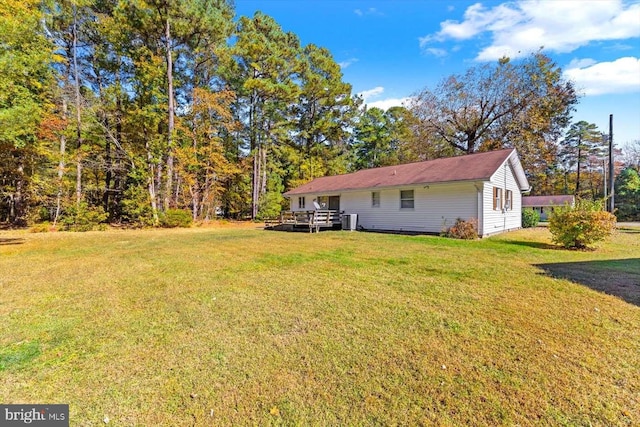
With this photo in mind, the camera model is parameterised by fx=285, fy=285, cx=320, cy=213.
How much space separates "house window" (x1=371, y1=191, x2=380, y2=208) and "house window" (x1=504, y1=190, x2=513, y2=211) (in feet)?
20.6

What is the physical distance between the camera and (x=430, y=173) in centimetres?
1443

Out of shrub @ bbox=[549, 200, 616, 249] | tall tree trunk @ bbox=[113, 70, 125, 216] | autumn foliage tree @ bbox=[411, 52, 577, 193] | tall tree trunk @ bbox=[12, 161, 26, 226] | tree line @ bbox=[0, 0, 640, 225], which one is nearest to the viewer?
shrub @ bbox=[549, 200, 616, 249]

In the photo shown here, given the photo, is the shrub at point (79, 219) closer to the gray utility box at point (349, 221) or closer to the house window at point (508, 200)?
the gray utility box at point (349, 221)

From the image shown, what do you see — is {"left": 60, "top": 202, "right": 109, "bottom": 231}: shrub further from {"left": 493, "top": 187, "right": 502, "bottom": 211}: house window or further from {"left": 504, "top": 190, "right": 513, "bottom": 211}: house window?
{"left": 504, "top": 190, "right": 513, "bottom": 211}: house window

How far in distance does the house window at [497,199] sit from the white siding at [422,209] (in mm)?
1716

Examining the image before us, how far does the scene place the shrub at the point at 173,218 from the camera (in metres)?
18.1

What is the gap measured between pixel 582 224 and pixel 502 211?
5.66m

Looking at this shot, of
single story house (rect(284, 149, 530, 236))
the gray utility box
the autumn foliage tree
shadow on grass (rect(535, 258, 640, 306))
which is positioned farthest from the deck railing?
the autumn foliage tree

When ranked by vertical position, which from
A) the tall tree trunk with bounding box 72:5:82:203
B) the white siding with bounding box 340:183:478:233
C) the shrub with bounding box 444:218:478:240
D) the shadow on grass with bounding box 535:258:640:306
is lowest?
the shadow on grass with bounding box 535:258:640:306

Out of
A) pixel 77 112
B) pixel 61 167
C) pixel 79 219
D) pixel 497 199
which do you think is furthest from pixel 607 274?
pixel 77 112

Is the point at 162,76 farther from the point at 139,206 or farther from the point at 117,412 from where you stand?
the point at 117,412

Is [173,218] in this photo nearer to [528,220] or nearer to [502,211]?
[502,211]

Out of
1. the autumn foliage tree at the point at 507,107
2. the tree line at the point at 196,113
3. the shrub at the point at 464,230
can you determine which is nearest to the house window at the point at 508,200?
the shrub at the point at 464,230

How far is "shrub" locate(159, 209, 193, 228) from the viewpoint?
18141 millimetres
